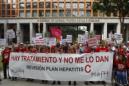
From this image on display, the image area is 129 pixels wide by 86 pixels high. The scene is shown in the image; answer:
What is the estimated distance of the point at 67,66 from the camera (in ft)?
54.3

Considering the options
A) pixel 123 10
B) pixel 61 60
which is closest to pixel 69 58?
pixel 61 60

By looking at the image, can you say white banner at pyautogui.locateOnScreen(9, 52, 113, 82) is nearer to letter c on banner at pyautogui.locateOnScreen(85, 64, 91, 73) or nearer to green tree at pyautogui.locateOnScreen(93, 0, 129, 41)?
letter c on banner at pyautogui.locateOnScreen(85, 64, 91, 73)

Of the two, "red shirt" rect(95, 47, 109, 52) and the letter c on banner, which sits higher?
"red shirt" rect(95, 47, 109, 52)

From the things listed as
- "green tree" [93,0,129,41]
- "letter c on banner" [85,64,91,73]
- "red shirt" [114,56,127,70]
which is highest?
"green tree" [93,0,129,41]

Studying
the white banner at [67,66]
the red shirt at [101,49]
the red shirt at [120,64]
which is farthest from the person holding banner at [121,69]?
the red shirt at [101,49]

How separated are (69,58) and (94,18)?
86265 mm

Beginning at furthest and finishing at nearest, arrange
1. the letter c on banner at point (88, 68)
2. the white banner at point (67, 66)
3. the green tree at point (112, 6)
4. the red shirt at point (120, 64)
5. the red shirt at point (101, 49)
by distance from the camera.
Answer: the green tree at point (112, 6) → the red shirt at point (101, 49) → the letter c on banner at point (88, 68) → the white banner at point (67, 66) → the red shirt at point (120, 64)

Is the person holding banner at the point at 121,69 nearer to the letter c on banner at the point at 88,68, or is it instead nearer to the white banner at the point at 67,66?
the white banner at the point at 67,66

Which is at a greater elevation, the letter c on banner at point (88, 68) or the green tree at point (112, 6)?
the green tree at point (112, 6)

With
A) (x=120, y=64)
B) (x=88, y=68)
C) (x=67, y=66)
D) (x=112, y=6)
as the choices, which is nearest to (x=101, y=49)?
(x=88, y=68)

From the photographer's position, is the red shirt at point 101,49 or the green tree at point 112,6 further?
the green tree at point 112,6

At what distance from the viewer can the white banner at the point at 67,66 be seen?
52.9 ft

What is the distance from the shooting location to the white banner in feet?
52.9

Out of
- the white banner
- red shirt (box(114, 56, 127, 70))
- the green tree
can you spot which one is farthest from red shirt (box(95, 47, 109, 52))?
the green tree
